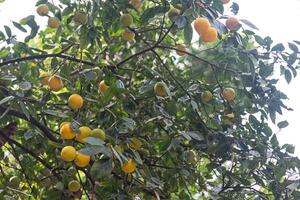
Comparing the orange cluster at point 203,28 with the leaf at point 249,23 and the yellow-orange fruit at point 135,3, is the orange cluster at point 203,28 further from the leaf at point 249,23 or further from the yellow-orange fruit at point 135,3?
the yellow-orange fruit at point 135,3

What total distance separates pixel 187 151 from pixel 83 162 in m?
0.70

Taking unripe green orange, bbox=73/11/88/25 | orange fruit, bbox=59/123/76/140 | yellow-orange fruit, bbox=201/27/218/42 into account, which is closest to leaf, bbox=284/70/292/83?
yellow-orange fruit, bbox=201/27/218/42

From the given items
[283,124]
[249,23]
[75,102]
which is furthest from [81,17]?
[283,124]

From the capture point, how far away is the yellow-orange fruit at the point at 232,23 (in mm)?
1670

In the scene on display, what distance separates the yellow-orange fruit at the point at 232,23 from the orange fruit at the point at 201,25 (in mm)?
178

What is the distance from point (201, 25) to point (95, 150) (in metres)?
0.66

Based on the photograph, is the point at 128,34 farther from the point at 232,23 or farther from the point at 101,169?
the point at 101,169

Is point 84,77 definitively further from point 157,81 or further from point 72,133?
point 72,133

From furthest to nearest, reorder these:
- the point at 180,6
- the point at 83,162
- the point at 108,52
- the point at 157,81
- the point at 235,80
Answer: the point at 108,52 → the point at 235,80 → the point at 157,81 → the point at 180,6 → the point at 83,162

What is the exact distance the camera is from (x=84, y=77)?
183 cm

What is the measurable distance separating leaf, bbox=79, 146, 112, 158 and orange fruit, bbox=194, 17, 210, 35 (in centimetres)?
62

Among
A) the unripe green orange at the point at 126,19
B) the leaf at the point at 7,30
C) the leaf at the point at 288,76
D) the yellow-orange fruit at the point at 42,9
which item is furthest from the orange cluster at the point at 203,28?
the leaf at the point at 7,30

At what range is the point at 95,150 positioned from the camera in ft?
3.48

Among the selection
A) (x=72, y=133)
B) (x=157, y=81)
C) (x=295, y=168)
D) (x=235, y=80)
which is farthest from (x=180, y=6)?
Result: (x=295, y=168)
